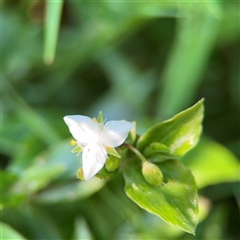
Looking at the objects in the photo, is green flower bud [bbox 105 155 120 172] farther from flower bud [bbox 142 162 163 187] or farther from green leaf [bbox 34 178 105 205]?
green leaf [bbox 34 178 105 205]

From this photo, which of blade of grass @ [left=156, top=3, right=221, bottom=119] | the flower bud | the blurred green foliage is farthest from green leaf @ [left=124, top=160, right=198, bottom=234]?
blade of grass @ [left=156, top=3, right=221, bottom=119]

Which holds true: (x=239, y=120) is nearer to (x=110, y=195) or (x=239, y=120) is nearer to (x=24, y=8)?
(x=110, y=195)

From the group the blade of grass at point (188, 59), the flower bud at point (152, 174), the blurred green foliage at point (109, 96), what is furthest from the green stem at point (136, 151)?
the blade of grass at point (188, 59)

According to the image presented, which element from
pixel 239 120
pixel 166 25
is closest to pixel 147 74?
pixel 166 25

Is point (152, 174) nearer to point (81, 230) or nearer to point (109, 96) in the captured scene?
point (81, 230)

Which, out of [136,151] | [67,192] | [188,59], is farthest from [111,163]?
[188,59]
